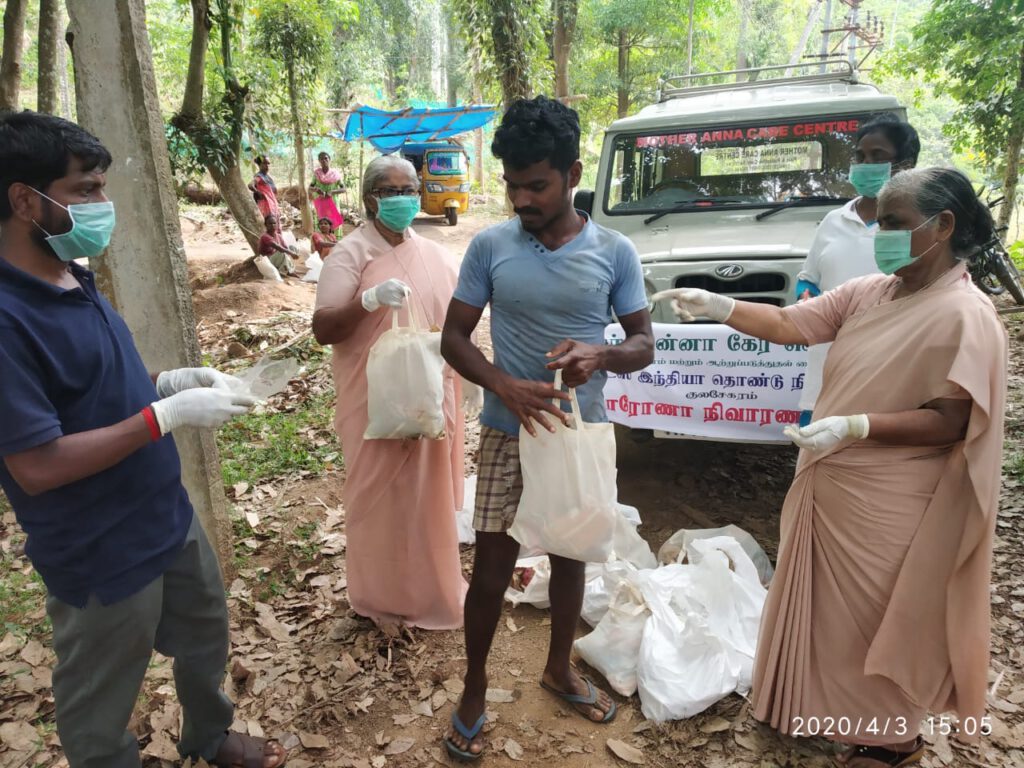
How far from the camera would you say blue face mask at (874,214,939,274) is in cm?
198

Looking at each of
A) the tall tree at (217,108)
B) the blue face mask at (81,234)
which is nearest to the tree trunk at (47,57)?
the tall tree at (217,108)

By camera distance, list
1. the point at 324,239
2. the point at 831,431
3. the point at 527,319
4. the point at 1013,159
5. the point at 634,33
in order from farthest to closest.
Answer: the point at 634,33 < the point at 324,239 < the point at 1013,159 < the point at 527,319 < the point at 831,431

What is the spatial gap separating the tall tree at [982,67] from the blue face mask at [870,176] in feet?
24.5

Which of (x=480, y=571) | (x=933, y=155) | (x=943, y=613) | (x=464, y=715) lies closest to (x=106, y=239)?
(x=480, y=571)

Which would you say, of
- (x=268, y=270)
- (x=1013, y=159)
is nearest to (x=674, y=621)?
(x=268, y=270)

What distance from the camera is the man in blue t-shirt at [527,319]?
2004 millimetres

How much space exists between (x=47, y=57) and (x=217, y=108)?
3461 mm

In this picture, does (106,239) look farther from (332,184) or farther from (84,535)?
(332,184)

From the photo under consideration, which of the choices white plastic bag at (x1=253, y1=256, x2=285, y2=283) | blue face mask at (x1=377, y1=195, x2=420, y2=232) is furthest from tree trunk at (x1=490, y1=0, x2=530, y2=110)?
blue face mask at (x1=377, y1=195, x2=420, y2=232)

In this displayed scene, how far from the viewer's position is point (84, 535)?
1.72m

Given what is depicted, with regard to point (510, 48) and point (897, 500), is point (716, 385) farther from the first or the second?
point (510, 48)

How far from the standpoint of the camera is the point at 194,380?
6.75ft

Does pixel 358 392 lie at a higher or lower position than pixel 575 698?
higher

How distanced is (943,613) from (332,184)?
1323 centimetres
